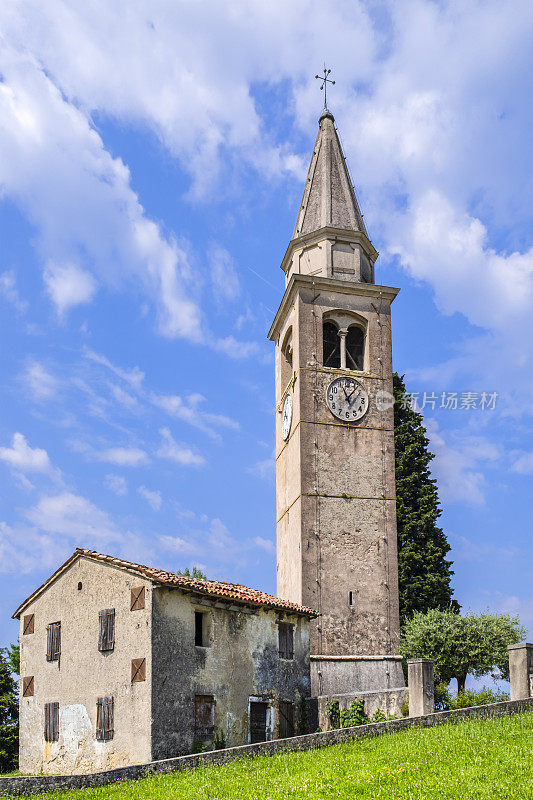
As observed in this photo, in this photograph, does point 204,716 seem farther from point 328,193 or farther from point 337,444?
point 328,193

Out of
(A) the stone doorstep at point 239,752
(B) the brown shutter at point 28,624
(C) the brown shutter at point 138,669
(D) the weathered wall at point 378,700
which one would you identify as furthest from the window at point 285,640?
(B) the brown shutter at point 28,624

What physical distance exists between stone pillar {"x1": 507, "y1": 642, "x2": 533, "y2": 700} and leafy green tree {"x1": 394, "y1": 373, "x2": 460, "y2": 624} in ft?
33.1

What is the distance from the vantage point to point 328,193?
1642 inches

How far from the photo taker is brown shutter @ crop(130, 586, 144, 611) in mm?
24641

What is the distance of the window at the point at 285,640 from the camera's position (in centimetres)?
2861

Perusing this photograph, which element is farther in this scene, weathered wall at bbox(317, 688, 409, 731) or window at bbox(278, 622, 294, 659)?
weathered wall at bbox(317, 688, 409, 731)

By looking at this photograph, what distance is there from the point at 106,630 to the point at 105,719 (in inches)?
97.9

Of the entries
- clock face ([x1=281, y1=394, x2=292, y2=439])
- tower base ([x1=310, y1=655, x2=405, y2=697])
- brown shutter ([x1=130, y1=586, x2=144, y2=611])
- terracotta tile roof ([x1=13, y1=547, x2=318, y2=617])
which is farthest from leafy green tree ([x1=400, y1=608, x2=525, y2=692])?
brown shutter ([x1=130, y1=586, x2=144, y2=611])

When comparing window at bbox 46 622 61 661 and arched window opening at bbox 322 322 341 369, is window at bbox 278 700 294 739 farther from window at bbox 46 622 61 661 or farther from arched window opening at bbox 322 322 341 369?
arched window opening at bbox 322 322 341 369

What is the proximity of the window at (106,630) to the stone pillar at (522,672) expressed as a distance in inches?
471

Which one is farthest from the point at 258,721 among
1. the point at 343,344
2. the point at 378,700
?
the point at 343,344

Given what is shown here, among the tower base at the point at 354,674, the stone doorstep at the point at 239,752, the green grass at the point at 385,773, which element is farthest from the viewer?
the tower base at the point at 354,674

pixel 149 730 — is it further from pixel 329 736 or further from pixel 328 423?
pixel 328 423

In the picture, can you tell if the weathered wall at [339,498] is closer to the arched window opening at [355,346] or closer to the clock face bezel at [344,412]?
the clock face bezel at [344,412]
